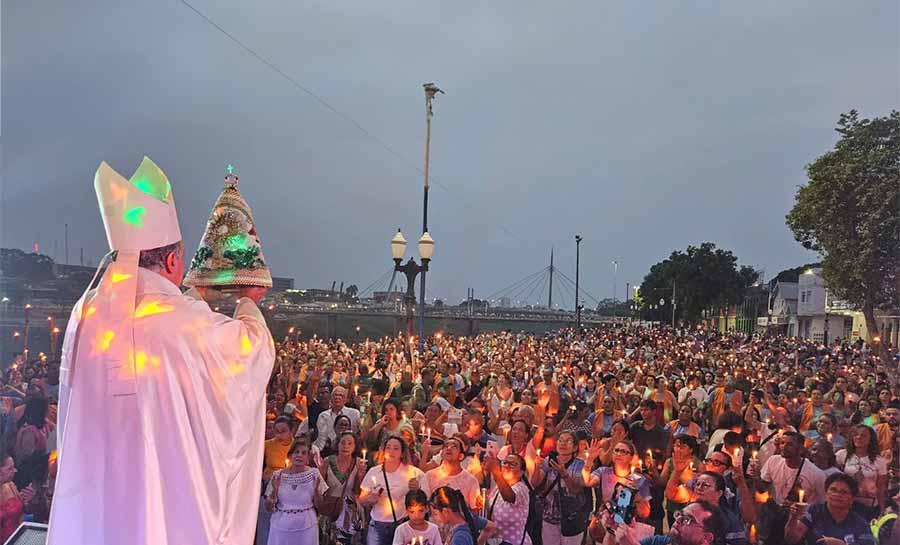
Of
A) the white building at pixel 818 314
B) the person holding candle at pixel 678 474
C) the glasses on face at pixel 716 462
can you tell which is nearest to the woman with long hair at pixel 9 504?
the person holding candle at pixel 678 474

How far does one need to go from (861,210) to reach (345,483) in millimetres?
19612

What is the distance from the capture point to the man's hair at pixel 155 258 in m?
2.38

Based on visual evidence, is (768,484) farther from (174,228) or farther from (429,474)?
(174,228)

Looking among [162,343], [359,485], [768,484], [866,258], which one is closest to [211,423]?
[162,343]

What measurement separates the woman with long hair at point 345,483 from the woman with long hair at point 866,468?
4.31m

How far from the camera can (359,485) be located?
6340mm

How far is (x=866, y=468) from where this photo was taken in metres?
6.57

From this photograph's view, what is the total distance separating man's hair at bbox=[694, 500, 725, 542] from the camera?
4.58 m

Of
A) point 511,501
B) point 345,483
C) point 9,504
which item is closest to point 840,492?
point 511,501

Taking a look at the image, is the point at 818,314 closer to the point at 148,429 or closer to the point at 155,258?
the point at 155,258

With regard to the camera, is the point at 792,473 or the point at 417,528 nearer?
the point at 417,528

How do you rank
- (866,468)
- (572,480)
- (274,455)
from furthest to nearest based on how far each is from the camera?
(274,455), (866,468), (572,480)

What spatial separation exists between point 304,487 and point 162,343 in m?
3.99

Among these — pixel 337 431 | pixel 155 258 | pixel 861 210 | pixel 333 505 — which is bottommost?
pixel 333 505
